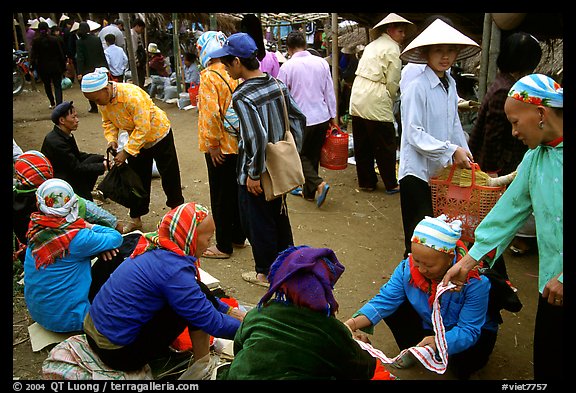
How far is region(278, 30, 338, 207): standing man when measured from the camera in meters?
5.95

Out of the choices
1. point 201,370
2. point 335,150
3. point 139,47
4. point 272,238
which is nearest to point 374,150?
point 335,150

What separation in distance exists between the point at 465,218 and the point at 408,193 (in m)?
0.44

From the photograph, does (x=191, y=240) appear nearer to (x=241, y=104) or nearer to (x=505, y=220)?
(x=241, y=104)

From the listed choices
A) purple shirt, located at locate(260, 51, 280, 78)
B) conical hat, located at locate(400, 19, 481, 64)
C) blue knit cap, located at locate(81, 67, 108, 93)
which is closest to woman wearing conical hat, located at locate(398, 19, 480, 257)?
conical hat, located at locate(400, 19, 481, 64)

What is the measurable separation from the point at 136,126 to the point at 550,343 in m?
3.73

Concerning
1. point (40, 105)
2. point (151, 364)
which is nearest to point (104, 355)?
point (151, 364)

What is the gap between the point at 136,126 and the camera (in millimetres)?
4797

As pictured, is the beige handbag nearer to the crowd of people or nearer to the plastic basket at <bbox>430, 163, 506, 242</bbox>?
the crowd of people

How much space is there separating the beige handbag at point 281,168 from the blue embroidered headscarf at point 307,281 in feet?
5.55

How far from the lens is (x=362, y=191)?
6473 mm

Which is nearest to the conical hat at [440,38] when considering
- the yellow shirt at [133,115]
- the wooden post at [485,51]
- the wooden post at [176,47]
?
the wooden post at [485,51]

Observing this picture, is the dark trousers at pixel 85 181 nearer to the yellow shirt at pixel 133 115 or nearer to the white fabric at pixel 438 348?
the yellow shirt at pixel 133 115

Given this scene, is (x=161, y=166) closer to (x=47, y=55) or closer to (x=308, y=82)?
(x=308, y=82)
